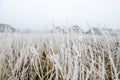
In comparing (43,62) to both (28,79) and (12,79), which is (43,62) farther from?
(12,79)

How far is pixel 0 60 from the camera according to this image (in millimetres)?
869

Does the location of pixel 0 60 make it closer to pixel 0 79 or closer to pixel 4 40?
pixel 0 79

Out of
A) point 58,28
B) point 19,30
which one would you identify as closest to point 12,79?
point 58,28

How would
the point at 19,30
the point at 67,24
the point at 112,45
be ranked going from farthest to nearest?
the point at 19,30
the point at 112,45
the point at 67,24

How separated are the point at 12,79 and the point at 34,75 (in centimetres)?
17

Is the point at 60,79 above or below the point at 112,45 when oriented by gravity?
below

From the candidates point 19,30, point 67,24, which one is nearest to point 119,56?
point 67,24

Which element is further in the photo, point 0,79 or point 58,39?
point 58,39

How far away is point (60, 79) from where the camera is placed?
0.92 m

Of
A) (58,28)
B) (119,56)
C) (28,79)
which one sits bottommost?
(28,79)

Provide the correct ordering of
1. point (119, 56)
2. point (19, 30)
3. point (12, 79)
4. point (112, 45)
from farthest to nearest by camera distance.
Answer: point (19, 30) → point (112, 45) → point (119, 56) → point (12, 79)

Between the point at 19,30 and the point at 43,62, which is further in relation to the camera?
the point at 19,30

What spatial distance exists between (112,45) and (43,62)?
0.66m

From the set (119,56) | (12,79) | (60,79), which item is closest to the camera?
(12,79)
